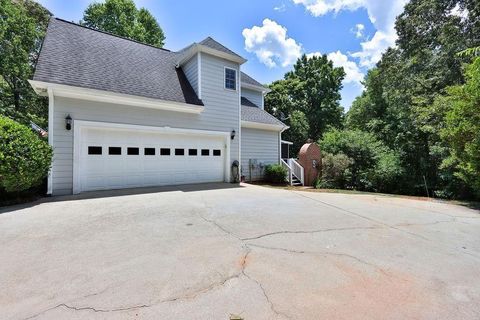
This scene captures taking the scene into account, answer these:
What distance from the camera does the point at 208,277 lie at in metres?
2.92

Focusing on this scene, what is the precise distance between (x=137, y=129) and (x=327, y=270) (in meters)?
8.60

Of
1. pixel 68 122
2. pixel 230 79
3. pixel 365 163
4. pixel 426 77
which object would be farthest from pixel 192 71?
pixel 426 77

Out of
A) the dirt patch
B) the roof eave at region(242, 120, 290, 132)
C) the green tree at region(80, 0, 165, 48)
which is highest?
the green tree at region(80, 0, 165, 48)

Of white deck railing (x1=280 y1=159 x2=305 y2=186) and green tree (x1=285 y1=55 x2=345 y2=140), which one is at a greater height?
green tree (x1=285 y1=55 x2=345 y2=140)

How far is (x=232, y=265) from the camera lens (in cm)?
323

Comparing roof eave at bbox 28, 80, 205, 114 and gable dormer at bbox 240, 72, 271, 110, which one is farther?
gable dormer at bbox 240, 72, 271, 110

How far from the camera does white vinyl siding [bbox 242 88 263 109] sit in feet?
56.1

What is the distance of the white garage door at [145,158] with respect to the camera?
8805 millimetres

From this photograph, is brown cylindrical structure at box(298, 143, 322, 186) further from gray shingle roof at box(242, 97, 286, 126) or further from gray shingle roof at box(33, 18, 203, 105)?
gray shingle roof at box(33, 18, 203, 105)

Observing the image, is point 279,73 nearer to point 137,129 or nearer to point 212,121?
point 212,121

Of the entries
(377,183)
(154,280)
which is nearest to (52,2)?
(154,280)

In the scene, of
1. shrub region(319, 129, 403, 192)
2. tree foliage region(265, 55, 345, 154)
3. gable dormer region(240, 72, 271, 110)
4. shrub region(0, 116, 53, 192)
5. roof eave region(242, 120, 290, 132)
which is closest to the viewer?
shrub region(0, 116, 53, 192)

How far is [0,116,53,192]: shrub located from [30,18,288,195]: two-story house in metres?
1.12

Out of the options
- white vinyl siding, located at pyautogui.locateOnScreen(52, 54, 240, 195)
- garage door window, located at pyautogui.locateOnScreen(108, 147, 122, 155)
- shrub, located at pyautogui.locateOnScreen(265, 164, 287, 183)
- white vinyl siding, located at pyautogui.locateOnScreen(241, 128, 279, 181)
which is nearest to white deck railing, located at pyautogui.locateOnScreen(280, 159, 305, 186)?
shrub, located at pyautogui.locateOnScreen(265, 164, 287, 183)
